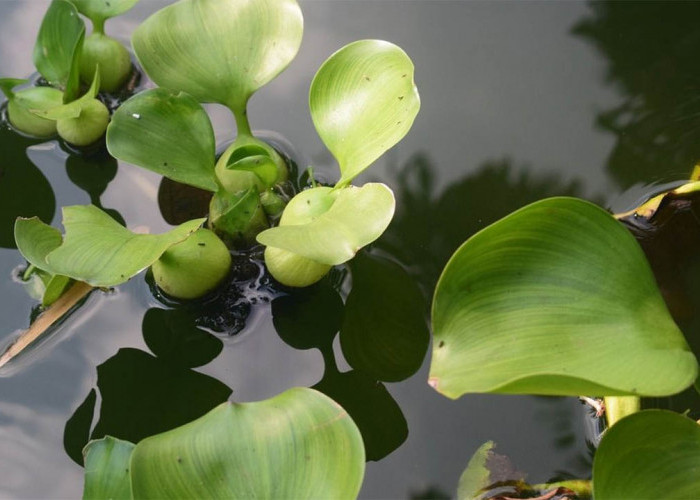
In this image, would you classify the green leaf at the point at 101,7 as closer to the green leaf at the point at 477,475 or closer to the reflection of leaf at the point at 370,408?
the reflection of leaf at the point at 370,408

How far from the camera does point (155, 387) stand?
3.25ft

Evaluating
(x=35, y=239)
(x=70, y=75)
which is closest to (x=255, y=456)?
(x=35, y=239)

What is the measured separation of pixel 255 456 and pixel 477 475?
30 centimetres

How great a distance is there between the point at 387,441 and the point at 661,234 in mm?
495

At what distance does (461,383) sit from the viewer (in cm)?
71

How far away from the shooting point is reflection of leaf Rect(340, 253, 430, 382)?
1.00 m

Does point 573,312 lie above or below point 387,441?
above

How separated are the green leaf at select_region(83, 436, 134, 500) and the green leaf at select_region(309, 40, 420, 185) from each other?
→ 40cm

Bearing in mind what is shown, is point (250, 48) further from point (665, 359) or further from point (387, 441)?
point (665, 359)

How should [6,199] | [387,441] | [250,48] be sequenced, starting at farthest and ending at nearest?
[6,199] → [250,48] → [387,441]

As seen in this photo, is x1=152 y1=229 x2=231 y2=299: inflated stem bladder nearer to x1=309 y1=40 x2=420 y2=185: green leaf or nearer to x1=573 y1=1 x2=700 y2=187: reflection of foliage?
x1=309 y1=40 x2=420 y2=185: green leaf

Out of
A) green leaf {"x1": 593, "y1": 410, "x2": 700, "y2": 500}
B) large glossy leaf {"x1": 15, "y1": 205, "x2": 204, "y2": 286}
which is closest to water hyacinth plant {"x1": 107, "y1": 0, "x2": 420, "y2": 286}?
large glossy leaf {"x1": 15, "y1": 205, "x2": 204, "y2": 286}

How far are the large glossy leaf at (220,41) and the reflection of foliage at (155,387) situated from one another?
1.09 feet

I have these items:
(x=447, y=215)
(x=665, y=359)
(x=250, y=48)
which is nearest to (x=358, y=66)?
(x=250, y=48)
